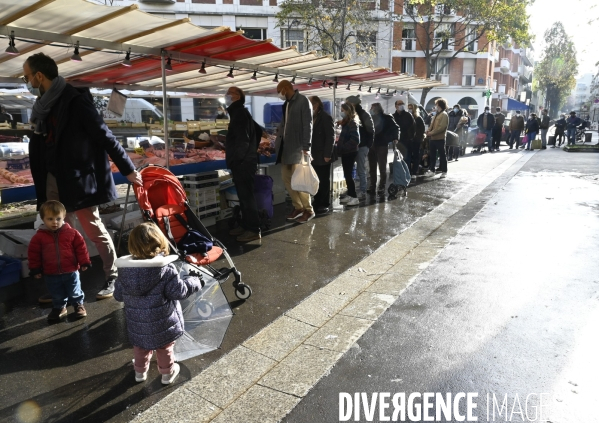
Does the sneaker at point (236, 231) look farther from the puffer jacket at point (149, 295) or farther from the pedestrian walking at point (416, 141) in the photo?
the pedestrian walking at point (416, 141)

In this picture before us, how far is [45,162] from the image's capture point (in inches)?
157

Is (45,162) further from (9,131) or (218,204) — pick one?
(9,131)

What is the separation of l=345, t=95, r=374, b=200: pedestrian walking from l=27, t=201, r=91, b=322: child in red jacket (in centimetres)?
571

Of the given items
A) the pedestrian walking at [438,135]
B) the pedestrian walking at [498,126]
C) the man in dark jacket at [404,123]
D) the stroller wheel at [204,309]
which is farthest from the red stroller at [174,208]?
the pedestrian walking at [498,126]

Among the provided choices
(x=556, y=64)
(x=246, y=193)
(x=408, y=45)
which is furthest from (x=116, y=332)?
(x=556, y=64)

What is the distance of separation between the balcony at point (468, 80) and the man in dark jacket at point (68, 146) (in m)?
44.1

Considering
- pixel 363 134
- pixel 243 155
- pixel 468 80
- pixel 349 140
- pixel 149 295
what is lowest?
pixel 149 295

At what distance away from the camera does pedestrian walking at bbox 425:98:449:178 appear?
11023 millimetres

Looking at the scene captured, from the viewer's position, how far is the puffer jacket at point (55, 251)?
12.0 feet

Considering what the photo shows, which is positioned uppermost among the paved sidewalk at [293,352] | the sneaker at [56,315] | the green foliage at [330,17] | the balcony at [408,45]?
the balcony at [408,45]

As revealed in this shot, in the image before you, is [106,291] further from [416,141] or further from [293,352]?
[416,141]

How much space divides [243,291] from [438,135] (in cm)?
868

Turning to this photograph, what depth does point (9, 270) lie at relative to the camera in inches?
183

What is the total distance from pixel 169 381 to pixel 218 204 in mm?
4376
